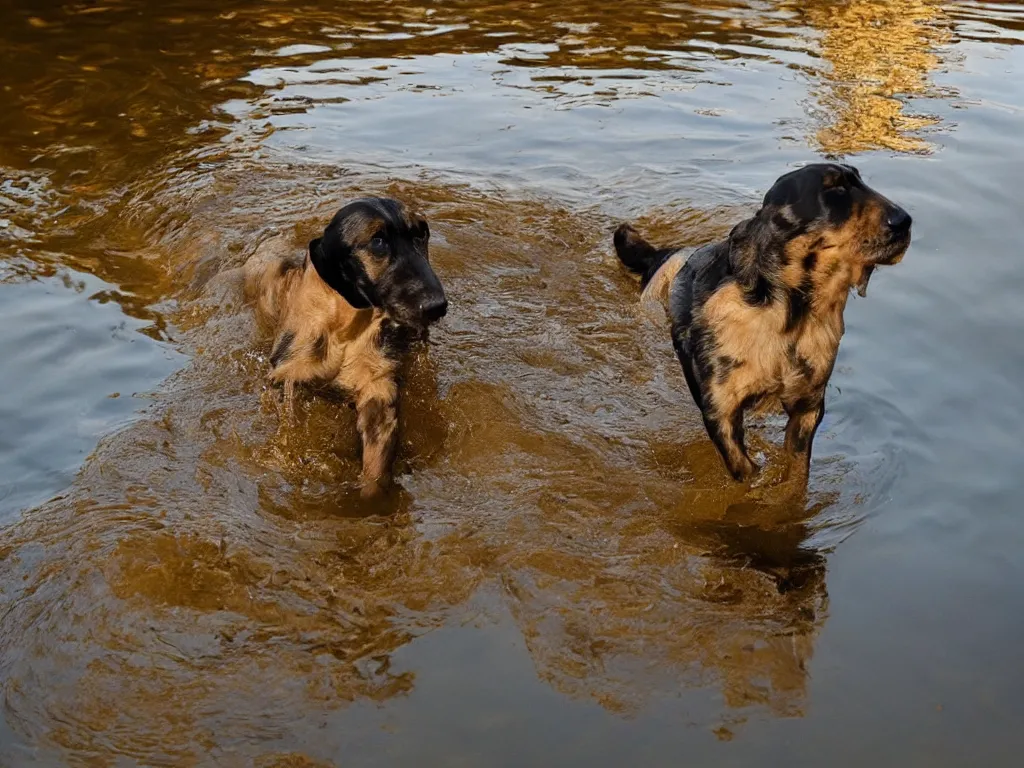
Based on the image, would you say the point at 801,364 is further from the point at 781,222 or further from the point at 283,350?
the point at 283,350

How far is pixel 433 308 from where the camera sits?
5.25m

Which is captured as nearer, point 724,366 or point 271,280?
point 724,366

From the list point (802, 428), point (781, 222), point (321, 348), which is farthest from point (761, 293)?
point (321, 348)

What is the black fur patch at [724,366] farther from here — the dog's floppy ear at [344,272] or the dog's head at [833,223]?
the dog's floppy ear at [344,272]

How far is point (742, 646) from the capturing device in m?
4.48

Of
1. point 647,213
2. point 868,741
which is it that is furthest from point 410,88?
point 868,741

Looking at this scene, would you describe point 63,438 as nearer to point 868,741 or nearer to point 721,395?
point 721,395

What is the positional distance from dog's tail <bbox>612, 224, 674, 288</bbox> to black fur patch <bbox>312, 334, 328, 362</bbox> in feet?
8.26

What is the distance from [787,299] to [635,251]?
2660 millimetres

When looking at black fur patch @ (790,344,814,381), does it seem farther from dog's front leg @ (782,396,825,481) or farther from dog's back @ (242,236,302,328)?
dog's back @ (242,236,302,328)

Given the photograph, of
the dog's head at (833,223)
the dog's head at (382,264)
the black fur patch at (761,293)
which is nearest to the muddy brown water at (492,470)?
the dog's head at (382,264)

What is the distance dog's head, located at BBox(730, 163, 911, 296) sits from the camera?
4.94 m

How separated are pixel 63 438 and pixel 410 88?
680cm

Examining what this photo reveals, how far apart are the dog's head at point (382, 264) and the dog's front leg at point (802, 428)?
1637mm
